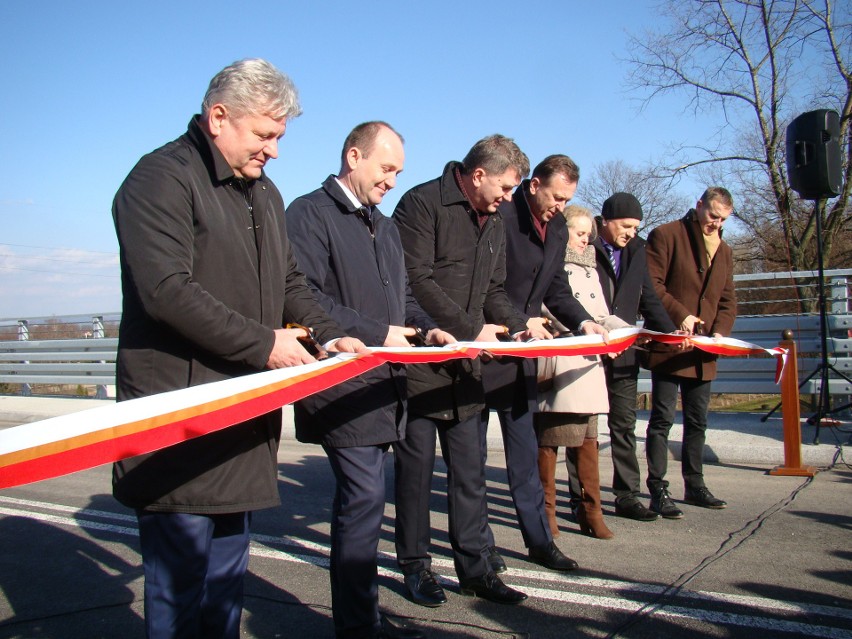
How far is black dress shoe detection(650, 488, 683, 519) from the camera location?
555cm

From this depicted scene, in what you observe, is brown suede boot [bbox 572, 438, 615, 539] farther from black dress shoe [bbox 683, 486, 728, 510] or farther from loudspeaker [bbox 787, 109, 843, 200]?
loudspeaker [bbox 787, 109, 843, 200]

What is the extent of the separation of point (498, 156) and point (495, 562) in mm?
2191

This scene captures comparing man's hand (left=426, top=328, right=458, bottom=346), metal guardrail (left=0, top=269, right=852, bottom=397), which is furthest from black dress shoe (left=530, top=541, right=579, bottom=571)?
metal guardrail (left=0, top=269, right=852, bottom=397)

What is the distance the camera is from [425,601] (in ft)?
12.9

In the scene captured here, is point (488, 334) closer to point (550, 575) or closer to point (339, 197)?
point (339, 197)

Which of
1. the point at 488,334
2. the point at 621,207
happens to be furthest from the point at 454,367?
the point at 621,207

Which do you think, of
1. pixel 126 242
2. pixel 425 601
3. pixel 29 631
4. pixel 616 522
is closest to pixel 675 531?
pixel 616 522

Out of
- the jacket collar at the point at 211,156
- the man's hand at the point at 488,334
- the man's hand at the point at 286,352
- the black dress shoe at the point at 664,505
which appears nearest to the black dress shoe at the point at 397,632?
the man's hand at the point at 286,352

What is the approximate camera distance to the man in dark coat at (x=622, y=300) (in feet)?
18.7

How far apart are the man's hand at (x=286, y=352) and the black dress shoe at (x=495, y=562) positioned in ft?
7.08

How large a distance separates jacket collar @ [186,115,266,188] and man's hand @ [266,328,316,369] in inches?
20.9

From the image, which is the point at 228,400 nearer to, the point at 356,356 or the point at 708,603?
the point at 356,356

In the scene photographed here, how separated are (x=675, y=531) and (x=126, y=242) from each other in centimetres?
411

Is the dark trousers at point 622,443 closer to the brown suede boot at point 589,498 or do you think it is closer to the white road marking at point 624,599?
the brown suede boot at point 589,498
